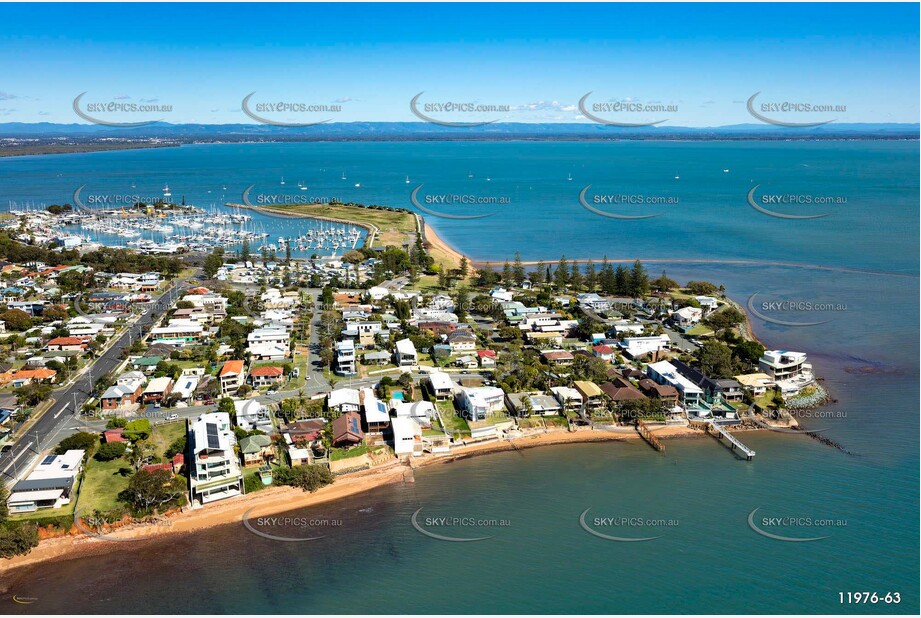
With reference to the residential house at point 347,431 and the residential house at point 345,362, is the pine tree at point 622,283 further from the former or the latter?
the residential house at point 347,431

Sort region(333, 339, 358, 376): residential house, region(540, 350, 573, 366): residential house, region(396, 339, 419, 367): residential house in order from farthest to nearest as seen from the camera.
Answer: region(540, 350, 573, 366): residential house < region(396, 339, 419, 367): residential house < region(333, 339, 358, 376): residential house

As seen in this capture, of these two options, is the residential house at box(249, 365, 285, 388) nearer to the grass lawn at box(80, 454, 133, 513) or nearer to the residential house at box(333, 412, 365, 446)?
the residential house at box(333, 412, 365, 446)

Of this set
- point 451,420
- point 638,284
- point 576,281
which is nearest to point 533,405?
point 451,420

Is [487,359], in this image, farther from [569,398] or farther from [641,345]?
[641,345]

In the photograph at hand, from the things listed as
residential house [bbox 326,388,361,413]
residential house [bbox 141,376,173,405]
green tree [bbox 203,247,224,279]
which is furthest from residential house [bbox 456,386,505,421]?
green tree [bbox 203,247,224,279]

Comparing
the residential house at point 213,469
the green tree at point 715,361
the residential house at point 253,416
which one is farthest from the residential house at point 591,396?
the residential house at point 213,469

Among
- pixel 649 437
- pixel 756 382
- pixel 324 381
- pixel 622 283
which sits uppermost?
pixel 622 283
